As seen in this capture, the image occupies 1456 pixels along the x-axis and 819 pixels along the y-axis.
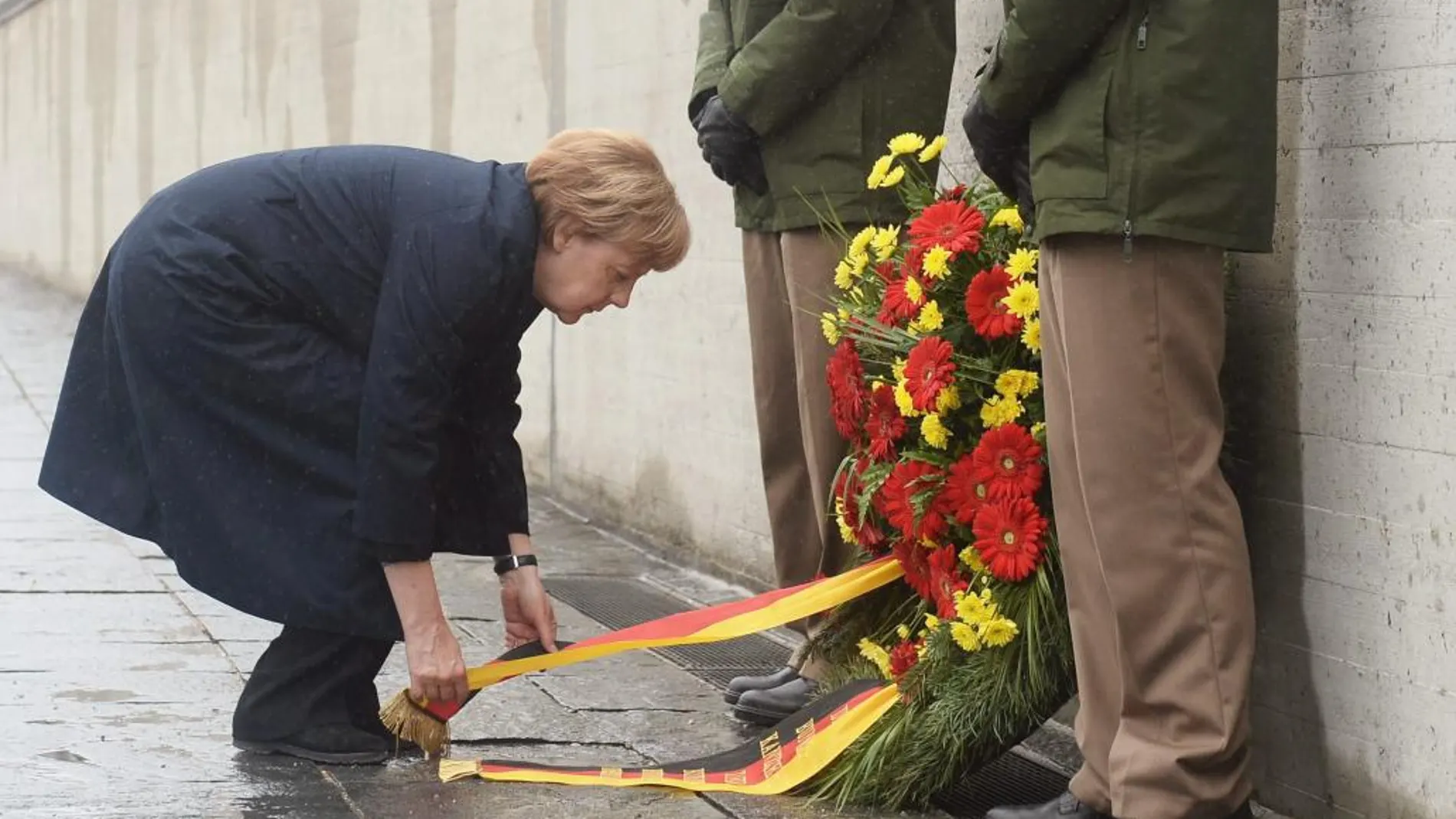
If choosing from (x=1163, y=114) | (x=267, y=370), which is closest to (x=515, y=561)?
(x=267, y=370)

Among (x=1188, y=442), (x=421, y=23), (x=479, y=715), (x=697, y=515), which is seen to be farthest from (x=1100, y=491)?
(x=421, y=23)

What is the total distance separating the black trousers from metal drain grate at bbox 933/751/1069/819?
3.77 ft

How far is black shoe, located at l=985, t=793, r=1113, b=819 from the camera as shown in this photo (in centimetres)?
361

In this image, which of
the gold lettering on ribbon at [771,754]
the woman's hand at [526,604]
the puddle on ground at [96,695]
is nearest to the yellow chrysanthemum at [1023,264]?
the gold lettering on ribbon at [771,754]

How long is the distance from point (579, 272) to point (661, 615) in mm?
2436

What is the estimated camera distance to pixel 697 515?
273 inches

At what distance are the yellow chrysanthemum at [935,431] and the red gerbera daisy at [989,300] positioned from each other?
0.60ft

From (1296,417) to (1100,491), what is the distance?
59 cm

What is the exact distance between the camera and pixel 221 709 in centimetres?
462

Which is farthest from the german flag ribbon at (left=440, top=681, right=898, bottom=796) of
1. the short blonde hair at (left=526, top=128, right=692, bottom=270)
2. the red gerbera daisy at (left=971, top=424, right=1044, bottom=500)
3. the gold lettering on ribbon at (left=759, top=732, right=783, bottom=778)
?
the short blonde hair at (left=526, top=128, right=692, bottom=270)

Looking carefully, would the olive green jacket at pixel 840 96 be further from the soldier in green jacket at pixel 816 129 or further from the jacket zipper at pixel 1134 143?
the jacket zipper at pixel 1134 143

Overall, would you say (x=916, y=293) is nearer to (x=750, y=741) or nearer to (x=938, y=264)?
(x=938, y=264)

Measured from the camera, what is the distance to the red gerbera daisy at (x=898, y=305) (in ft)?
13.3

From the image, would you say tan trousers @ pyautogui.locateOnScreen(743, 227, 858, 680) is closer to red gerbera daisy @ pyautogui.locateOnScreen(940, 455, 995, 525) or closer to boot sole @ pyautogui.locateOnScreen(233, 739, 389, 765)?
red gerbera daisy @ pyautogui.locateOnScreen(940, 455, 995, 525)
